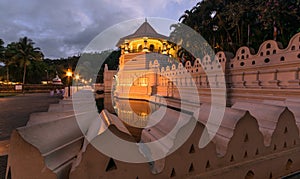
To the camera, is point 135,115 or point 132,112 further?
point 132,112

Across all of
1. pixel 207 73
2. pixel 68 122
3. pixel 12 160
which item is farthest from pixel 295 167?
pixel 207 73

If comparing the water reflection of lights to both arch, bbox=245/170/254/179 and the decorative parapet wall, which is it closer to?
the decorative parapet wall

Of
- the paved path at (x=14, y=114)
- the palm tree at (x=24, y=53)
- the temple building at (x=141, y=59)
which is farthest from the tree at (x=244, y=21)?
the palm tree at (x=24, y=53)

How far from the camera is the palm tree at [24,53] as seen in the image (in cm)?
3894

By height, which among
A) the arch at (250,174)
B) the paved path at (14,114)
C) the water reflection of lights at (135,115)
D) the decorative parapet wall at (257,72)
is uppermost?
the decorative parapet wall at (257,72)

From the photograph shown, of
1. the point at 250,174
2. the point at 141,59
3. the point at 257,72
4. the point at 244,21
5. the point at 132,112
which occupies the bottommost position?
the point at 132,112

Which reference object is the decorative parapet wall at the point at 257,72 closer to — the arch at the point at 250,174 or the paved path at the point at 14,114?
the arch at the point at 250,174

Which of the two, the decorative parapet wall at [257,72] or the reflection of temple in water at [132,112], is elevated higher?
the decorative parapet wall at [257,72]

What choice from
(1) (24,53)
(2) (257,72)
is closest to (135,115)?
(2) (257,72)

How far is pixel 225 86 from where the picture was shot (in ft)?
24.5

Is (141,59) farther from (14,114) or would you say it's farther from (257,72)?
(257,72)

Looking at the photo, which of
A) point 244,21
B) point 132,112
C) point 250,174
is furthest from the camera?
point 244,21

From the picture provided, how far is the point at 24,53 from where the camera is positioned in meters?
39.2

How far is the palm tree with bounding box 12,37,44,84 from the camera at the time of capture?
128 ft
